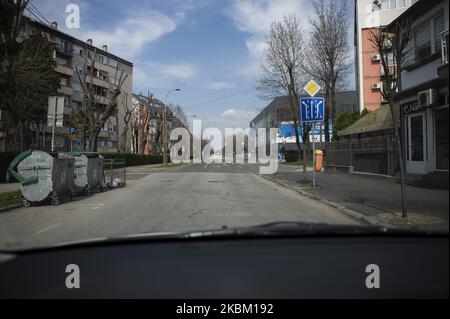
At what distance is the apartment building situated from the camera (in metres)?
50.2

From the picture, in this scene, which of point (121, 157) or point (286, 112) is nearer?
point (121, 157)

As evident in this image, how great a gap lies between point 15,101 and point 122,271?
1139 inches

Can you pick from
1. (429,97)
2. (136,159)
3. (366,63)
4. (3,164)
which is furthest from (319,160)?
(136,159)

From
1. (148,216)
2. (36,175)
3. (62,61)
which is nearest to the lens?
(148,216)

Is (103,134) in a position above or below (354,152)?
above

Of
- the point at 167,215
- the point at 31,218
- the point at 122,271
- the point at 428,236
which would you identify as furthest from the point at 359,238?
the point at 31,218

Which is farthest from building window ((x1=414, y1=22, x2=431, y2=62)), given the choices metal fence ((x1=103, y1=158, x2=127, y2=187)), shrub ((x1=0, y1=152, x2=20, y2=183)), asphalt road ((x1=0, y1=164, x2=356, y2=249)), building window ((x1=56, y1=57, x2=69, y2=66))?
building window ((x1=56, y1=57, x2=69, y2=66))

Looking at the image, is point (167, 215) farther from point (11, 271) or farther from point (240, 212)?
point (11, 271)

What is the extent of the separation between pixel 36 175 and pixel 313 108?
32.4ft

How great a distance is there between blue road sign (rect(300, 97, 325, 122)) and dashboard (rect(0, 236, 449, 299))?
14477 mm

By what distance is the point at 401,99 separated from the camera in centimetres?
1675

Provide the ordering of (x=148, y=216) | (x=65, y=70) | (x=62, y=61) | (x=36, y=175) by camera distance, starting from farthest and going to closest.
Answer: (x=62, y=61)
(x=65, y=70)
(x=36, y=175)
(x=148, y=216)

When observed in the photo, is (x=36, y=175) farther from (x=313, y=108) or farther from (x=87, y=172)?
(x=313, y=108)

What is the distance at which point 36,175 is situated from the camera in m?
12.7
